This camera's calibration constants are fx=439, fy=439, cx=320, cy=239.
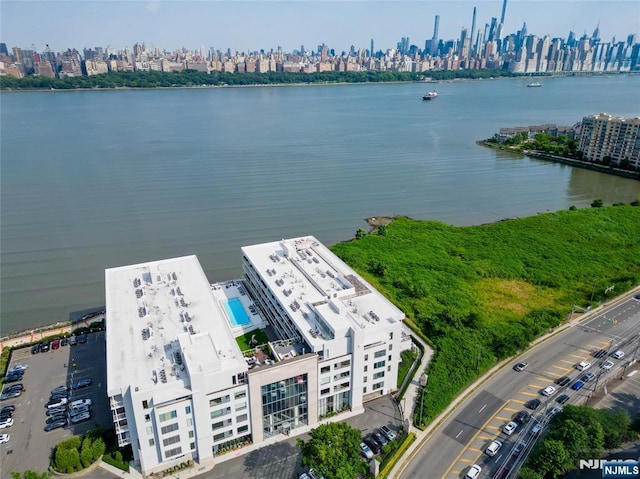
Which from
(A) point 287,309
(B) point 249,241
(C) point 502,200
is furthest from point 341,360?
(C) point 502,200

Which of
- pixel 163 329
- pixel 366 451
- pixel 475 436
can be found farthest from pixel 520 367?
pixel 163 329

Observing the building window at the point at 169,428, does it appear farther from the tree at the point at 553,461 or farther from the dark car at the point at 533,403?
the dark car at the point at 533,403

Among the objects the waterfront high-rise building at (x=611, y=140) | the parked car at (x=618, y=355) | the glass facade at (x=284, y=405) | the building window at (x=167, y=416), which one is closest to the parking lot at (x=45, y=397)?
the building window at (x=167, y=416)

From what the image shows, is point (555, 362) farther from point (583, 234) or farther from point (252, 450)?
point (583, 234)

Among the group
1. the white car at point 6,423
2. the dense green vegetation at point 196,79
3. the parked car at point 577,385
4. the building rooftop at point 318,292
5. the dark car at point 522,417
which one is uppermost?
the dense green vegetation at point 196,79

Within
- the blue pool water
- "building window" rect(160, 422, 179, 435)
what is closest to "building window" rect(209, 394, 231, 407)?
"building window" rect(160, 422, 179, 435)

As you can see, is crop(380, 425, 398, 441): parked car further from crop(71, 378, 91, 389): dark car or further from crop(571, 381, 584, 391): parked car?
crop(71, 378, 91, 389): dark car
